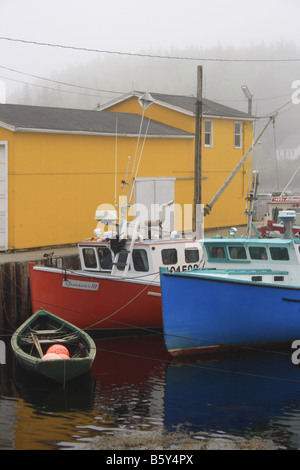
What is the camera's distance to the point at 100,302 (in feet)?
66.0

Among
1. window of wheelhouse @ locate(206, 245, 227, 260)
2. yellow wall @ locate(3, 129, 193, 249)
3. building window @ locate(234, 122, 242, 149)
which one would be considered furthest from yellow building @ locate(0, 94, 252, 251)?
window of wheelhouse @ locate(206, 245, 227, 260)

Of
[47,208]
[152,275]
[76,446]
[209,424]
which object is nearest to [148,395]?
[209,424]

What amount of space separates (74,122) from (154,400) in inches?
610

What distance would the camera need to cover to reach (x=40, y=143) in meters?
25.5

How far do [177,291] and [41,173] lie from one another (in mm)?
9965

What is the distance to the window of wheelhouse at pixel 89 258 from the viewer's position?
68.9 feet

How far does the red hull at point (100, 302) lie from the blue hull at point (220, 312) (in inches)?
96.9

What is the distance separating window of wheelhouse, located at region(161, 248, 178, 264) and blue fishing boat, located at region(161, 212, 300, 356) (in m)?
1.54

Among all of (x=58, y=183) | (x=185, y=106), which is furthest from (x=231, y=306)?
(x=185, y=106)

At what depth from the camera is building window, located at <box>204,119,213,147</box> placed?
3384cm

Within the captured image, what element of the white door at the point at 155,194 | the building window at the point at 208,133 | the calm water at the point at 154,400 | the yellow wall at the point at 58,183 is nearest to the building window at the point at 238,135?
the building window at the point at 208,133

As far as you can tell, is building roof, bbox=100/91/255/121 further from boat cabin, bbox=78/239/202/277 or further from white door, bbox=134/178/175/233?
boat cabin, bbox=78/239/202/277

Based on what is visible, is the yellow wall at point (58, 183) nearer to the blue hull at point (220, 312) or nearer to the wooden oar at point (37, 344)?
the wooden oar at point (37, 344)

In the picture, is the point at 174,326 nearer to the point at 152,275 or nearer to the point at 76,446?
the point at 152,275
